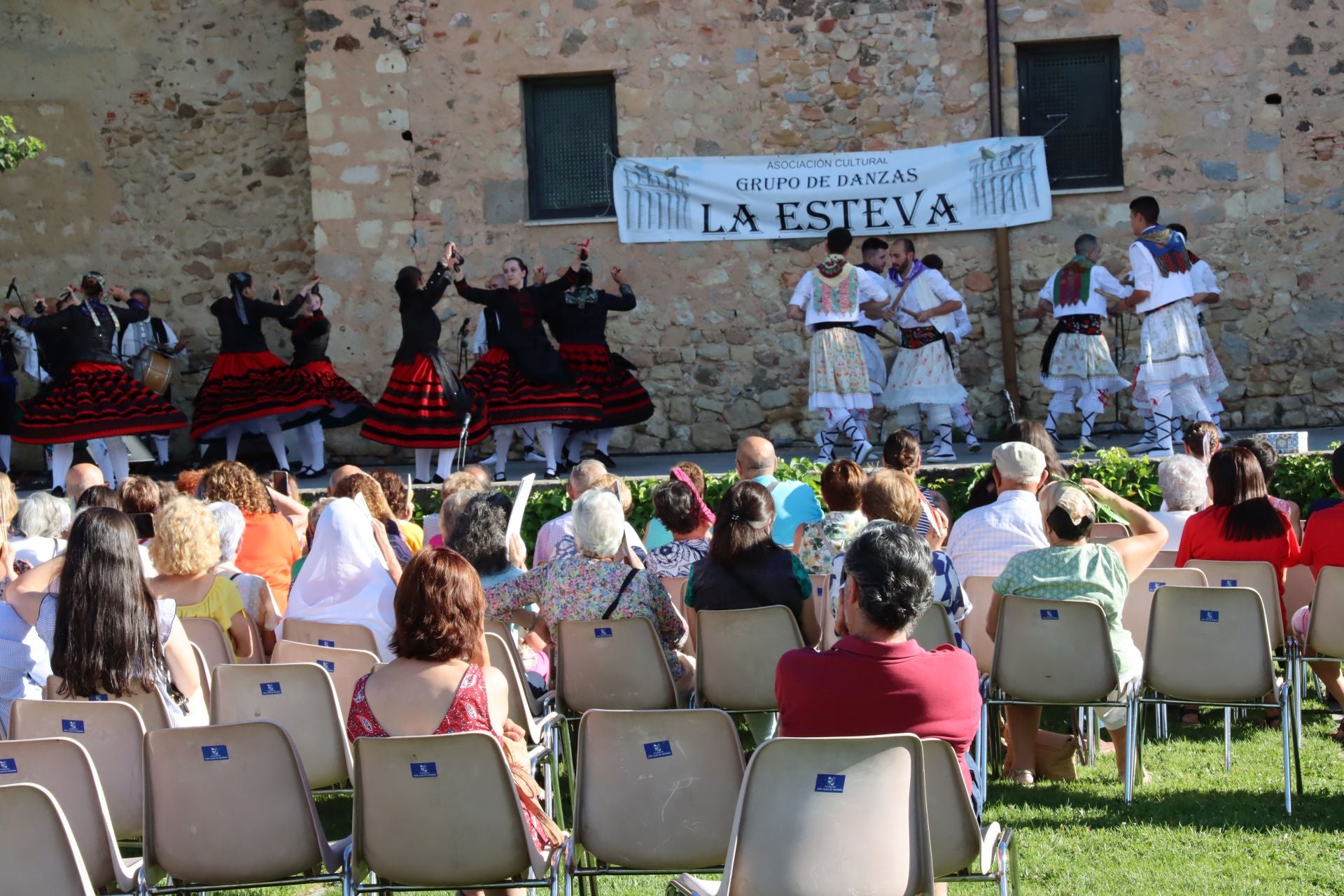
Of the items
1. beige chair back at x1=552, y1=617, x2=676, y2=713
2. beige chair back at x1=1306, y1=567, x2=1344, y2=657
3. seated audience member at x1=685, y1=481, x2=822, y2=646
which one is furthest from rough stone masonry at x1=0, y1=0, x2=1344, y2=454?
beige chair back at x1=552, y1=617, x2=676, y2=713

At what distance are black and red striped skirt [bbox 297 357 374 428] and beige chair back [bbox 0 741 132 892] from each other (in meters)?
7.48

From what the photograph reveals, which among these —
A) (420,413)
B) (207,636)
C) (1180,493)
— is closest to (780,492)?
(1180,493)

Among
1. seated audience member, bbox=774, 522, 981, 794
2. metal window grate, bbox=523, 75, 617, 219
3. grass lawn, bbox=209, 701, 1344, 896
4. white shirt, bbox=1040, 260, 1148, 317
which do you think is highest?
metal window grate, bbox=523, 75, 617, 219

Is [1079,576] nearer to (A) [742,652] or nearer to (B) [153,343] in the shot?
(A) [742,652]

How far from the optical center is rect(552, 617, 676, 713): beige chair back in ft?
13.3

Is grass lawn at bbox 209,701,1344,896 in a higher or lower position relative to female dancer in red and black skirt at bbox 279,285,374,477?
lower

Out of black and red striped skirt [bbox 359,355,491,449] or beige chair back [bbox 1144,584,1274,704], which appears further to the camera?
black and red striped skirt [bbox 359,355,491,449]

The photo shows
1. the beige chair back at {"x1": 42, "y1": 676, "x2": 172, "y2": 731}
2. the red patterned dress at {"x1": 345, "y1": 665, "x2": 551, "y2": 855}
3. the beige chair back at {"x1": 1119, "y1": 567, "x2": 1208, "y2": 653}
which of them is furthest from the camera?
the beige chair back at {"x1": 1119, "y1": 567, "x2": 1208, "y2": 653}

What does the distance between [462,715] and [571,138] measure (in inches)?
329

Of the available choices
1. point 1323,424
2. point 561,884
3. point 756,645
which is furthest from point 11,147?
point 1323,424

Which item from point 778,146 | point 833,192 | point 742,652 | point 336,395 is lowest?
point 742,652

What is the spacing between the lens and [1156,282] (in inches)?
337

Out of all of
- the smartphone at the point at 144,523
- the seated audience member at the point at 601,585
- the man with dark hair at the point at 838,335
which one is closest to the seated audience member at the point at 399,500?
the smartphone at the point at 144,523

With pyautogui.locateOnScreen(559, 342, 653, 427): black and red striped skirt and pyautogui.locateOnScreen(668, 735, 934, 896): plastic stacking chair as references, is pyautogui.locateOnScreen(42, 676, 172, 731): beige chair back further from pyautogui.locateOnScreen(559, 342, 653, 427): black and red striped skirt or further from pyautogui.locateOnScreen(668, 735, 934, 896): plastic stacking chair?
pyautogui.locateOnScreen(559, 342, 653, 427): black and red striped skirt
